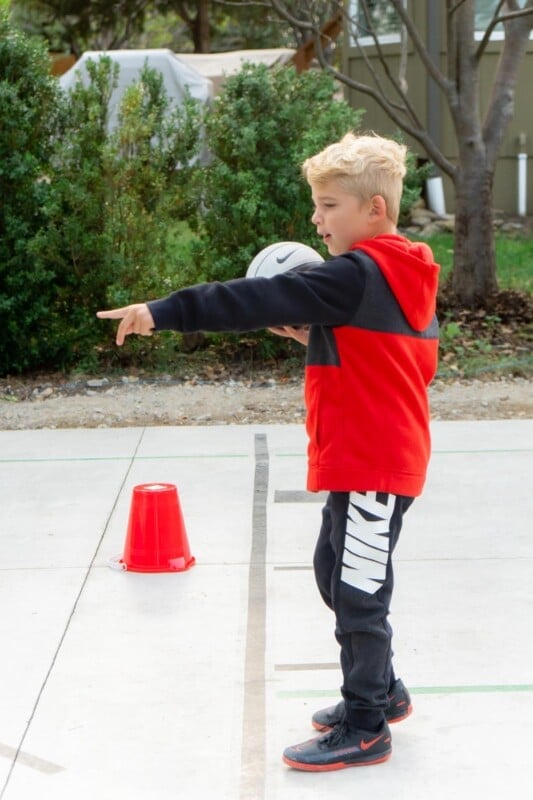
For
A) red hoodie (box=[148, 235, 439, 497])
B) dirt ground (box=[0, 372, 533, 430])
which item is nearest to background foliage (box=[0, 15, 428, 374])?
dirt ground (box=[0, 372, 533, 430])

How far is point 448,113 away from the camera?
16.2 m

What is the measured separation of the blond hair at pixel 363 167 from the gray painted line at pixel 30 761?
→ 1.72 metres

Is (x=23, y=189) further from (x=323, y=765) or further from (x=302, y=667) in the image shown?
(x=323, y=765)

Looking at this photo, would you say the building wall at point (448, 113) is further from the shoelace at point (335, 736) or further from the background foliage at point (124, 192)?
the shoelace at point (335, 736)

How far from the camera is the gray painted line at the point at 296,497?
5.88 meters

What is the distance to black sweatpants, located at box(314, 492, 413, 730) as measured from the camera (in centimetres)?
318

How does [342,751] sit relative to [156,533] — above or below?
below

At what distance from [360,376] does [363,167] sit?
0.54 metres

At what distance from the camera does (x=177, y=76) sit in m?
18.4

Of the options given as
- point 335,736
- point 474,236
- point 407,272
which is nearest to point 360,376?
point 407,272

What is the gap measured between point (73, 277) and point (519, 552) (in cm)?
489

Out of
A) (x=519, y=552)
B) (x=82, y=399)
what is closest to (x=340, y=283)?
(x=519, y=552)

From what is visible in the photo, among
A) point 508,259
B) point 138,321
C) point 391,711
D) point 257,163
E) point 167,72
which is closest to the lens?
point 138,321

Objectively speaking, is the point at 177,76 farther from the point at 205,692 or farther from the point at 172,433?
the point at 205,692
